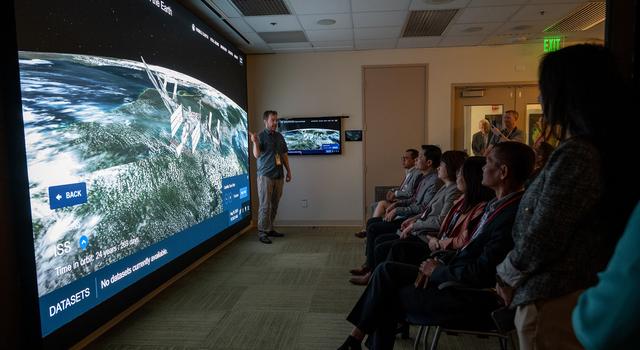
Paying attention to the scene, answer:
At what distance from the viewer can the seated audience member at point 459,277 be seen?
167cm

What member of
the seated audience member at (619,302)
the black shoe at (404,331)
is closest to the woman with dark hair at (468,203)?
the black shoe at (404,331)

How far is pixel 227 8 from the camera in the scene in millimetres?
4109

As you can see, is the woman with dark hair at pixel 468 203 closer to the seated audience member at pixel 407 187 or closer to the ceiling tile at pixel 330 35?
the seated audience member at pixel 407 187

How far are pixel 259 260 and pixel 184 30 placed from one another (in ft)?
8.35

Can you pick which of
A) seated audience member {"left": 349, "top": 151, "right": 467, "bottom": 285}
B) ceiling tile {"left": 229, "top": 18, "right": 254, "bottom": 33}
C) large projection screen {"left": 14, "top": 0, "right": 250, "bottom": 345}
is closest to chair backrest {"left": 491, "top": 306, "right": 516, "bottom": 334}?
seated audience member {"left": 349, "top": 151, "right": 467, "bottom": 285}

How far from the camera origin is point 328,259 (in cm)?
429

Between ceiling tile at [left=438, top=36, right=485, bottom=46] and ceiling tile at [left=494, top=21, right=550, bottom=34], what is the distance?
34 centimetres

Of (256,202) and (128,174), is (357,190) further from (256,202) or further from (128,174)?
(128,174)

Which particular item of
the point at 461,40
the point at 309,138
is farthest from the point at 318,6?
the point at 461,40

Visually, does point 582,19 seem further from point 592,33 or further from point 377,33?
point 377,33

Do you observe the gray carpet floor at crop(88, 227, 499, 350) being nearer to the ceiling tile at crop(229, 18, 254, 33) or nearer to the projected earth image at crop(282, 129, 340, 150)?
the projected earth image at crop(282, 129, 340, 150)

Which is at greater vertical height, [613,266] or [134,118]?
[134,118]

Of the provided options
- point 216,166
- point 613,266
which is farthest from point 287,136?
point 613,266

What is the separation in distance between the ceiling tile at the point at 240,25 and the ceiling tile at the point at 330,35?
78cm
